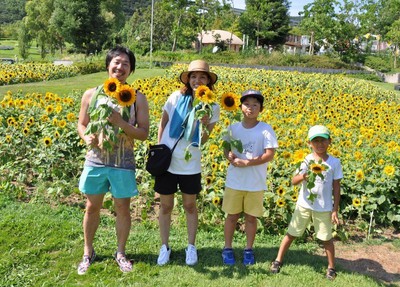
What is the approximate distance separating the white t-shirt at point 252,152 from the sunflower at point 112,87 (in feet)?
3.13

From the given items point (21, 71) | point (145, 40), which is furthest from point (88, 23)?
point (21, 71)

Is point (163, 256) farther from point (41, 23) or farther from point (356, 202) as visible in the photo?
point (41, 23)

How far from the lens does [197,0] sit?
4066 centimetres

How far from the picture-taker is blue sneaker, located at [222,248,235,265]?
3568 millimetres

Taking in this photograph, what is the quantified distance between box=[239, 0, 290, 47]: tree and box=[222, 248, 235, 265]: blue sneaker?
4672 centimetres

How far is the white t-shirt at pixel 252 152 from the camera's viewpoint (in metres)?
3.40

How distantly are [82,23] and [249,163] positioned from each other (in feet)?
124

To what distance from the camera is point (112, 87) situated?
2.91 metres

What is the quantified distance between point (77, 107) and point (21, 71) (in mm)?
13088

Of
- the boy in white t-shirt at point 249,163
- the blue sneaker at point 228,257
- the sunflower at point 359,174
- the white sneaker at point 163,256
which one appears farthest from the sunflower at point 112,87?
the sunflower at point 359,174

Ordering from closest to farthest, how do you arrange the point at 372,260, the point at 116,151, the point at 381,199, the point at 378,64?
the point at 116,151 → the point at 372,260 → the point at 381,199 → the point at 378,64

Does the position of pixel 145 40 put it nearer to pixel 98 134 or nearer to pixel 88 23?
pixel 88 23

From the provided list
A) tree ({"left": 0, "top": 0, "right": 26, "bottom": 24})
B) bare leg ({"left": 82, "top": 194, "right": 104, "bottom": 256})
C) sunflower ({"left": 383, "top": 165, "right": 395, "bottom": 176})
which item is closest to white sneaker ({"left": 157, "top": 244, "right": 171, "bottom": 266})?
bare leg ({"left": 82, "top": 194, "right": 104, "bottom": 256})

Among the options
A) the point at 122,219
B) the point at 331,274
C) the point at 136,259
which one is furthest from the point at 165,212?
the point at 331,274
